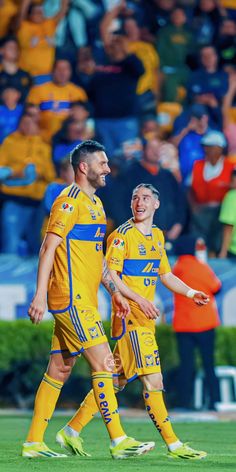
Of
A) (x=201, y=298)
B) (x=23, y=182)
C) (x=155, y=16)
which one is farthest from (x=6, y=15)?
(x=201, y=298)

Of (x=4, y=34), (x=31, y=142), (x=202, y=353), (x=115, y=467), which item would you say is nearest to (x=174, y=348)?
(x=202, y=353)

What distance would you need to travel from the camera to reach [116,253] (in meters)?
9.31

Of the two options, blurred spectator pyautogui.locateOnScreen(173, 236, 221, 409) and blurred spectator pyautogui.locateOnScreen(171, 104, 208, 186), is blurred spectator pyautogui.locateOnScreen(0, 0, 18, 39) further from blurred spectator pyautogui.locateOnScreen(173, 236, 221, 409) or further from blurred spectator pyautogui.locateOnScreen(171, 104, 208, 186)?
blurred spectator pyautogui.locateOnScreen(173, 236, 221, 409)

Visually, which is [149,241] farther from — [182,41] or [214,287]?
[182,41]

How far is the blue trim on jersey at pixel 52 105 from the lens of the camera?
60.1ft

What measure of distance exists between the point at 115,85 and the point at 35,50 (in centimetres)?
134

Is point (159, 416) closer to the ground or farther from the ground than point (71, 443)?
farther from the ground

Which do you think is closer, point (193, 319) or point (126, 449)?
point (126, 449)

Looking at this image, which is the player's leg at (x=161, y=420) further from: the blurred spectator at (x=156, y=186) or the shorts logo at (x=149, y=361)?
the blurred spectator at (x=156, y=186)

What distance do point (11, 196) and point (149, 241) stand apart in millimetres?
7622

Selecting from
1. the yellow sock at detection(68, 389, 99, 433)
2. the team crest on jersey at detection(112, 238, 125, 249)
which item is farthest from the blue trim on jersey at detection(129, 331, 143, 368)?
the team crest on jersey at detection(112, 238, 125, 249)

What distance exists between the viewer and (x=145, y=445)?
8.52m

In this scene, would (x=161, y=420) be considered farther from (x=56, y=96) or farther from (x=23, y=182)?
(x=56, y=96)

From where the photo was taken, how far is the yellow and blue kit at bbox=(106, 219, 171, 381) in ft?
30.5
